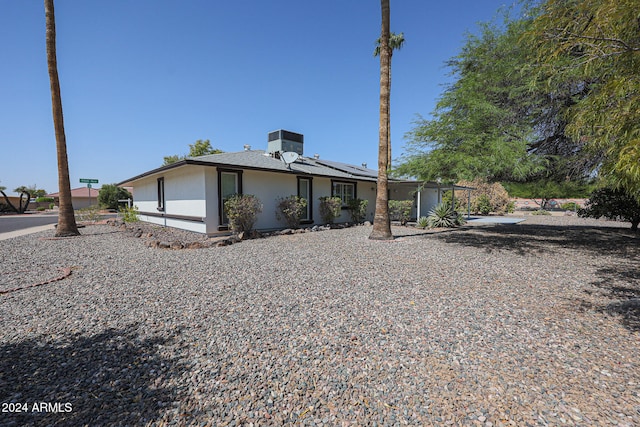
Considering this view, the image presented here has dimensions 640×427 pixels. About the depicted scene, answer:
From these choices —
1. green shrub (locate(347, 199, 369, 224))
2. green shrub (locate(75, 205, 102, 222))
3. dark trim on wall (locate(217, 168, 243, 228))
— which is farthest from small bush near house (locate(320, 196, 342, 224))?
green shrub (locate(75, 205, 102, 222))

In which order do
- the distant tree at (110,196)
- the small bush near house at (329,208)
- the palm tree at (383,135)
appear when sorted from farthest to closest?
the distant tree at (110,196) < the small bush near house at (329,208) < the palm tree at (383,135)

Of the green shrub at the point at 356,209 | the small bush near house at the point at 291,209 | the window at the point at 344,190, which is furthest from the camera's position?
the green shrub at the point at 356,209

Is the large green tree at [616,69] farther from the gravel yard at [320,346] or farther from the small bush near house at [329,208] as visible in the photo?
the small bush near house at [329,208]

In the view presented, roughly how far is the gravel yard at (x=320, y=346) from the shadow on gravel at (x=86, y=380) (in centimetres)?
1

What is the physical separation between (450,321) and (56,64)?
14541mm

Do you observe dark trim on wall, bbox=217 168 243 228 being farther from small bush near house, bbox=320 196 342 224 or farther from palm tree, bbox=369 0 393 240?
palm tree, bbox=369 0 393 240

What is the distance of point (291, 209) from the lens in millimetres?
11625

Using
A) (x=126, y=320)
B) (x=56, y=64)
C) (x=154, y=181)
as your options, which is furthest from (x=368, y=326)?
(x=154, y=181)

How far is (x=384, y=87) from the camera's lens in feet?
30.3

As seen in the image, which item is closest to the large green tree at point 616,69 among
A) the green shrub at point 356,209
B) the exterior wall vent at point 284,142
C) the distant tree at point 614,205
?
the distant tree at point 614,205

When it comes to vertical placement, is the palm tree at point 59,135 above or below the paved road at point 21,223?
above

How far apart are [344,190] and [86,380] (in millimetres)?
13794

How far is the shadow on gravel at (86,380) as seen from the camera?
206 cm

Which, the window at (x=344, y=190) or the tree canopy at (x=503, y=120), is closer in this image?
the tree canopy at (x=503, y=120)
